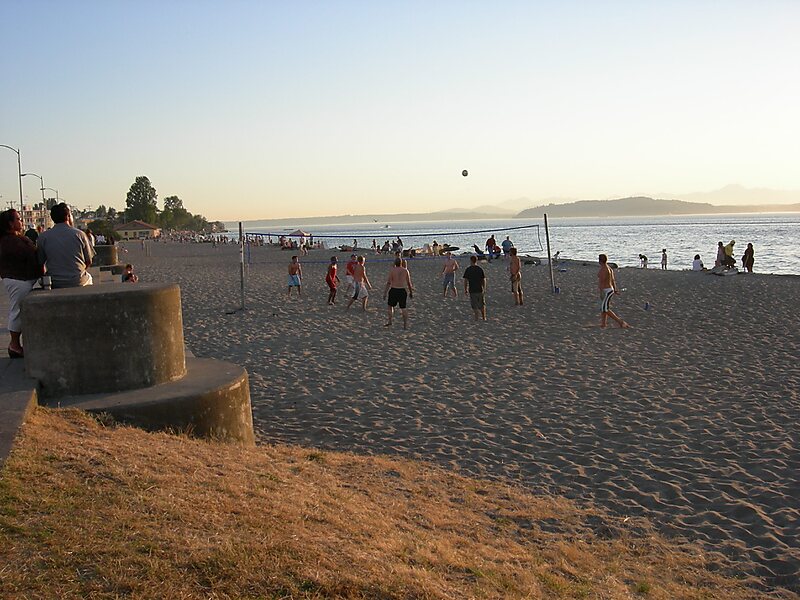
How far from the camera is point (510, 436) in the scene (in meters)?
6.50

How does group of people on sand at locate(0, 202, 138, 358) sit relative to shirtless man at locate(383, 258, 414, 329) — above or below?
above

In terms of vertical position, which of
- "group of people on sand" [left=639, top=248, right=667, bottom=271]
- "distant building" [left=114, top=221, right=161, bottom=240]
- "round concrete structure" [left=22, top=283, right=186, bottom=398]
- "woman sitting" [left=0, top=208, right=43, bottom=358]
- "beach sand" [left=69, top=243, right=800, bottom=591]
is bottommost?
"beach sand" [left=69, top=243, right=800, bottom=591]

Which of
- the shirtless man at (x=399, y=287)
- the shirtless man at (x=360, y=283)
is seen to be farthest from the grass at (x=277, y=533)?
the shirtless man at (x=360, y=283)

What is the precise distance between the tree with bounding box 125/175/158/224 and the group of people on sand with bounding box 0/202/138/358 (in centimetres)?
12222

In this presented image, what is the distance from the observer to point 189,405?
5109 mm

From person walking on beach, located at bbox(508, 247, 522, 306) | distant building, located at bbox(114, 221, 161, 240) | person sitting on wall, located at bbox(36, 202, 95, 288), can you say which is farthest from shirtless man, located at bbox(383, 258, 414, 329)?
distant building, located at bbox(114, 221, 161, 240)

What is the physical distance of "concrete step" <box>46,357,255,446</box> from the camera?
484cm

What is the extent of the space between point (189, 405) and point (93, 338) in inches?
33.0

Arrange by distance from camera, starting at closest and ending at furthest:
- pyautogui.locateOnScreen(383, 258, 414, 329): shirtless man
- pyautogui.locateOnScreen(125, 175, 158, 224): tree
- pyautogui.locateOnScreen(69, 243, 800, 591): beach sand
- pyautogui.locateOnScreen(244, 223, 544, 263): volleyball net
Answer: pyautogui.locateOnScreen(69, 243, 800, 591): beach sand < pyautogui.locateOnScreen(383, 258, 414, 329): shirtless man < pyautogui.locateOnScreen(244, 223, 544, 263): volleyball net < pyautogui.locateOnScreen(125, 175, 158, 224): tree

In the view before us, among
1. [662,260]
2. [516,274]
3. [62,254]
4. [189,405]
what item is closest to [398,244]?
[662,260]

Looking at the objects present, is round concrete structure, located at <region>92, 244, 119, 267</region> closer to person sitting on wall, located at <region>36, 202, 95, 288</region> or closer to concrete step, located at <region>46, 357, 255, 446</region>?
person sitting on wall, located at <region>36, 202, 95, 288</region>

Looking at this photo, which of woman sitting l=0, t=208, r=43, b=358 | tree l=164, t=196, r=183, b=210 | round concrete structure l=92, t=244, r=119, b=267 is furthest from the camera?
tree l=164, t=196, r=183, b=210

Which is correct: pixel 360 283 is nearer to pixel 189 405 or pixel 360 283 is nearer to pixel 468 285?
pixel 468 285

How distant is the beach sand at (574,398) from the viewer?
5.11m
